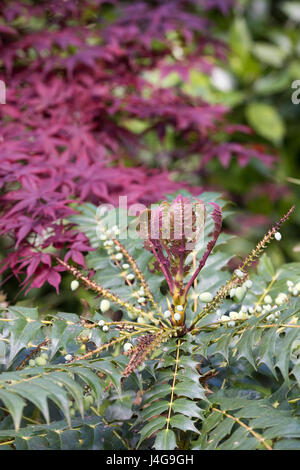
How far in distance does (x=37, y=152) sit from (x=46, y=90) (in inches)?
14.6

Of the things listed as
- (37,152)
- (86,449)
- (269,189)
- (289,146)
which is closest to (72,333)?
(86,449)

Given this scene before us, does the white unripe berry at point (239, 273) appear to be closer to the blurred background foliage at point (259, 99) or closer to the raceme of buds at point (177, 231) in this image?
the raceme of buds at point (177, 231)

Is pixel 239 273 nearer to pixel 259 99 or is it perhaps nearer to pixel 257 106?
pixel 257 106

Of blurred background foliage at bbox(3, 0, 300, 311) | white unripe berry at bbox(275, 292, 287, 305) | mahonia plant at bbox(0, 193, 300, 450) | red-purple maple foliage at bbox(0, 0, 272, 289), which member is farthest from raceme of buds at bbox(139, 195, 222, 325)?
blurred background foliage at bbox(3, 0, 300, 311)

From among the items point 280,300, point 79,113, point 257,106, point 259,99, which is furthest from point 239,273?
Answer: point 259,99

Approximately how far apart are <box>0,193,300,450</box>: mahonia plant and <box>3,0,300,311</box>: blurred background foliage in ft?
7.13

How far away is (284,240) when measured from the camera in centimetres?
364

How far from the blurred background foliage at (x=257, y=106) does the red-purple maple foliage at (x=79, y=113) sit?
0.93m

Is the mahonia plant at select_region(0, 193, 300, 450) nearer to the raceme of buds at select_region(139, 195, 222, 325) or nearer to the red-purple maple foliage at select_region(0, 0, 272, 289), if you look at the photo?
the raceme of buds at select_region(139, 195, 222, 325)

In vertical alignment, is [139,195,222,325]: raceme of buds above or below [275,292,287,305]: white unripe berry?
above

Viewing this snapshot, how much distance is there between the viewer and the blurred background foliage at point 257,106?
3.48 metres

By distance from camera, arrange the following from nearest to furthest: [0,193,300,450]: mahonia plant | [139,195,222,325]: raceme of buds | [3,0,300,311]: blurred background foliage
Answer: [0,193,300,450]: mahonia plant
[139,195,222,325]: raceme of buds
[3,0,300,311]: blurred background foliage

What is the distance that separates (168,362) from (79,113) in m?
1.31

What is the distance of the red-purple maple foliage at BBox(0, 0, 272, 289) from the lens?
1.53 m
